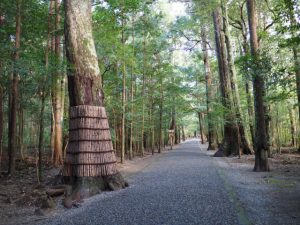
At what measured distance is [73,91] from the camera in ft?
24.7

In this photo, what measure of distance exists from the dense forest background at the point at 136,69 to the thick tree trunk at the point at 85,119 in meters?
0.54

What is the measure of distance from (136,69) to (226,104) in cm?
549

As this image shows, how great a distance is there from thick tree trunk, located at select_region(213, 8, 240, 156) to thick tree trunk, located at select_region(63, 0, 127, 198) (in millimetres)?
9720

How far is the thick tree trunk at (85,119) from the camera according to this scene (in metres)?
6.91

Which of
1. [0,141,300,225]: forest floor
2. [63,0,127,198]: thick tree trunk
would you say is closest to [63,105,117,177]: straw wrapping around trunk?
[63,0,127,198]: thick tree trunk

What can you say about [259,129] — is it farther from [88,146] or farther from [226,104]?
[226,104]

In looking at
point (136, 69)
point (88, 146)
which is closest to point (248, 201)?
point (88, 146)

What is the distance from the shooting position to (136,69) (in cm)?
1688

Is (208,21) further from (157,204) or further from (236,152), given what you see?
(157,204)

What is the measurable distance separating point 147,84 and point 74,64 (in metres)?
16.1

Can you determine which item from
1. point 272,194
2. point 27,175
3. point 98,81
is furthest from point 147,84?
point 272,194

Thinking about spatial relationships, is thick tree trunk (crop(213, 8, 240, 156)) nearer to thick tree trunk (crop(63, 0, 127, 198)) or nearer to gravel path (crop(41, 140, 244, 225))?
gravel path (crop(41, 140, 244, 225))

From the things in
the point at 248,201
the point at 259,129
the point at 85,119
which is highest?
the point at 85,119

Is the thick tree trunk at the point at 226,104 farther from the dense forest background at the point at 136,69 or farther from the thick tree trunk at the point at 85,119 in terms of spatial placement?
the thick tree trunk at the point at 85,119
